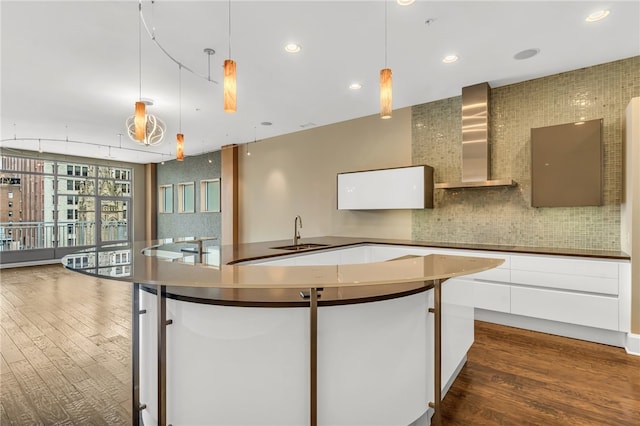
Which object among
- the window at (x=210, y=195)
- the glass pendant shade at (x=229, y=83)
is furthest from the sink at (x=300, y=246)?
the window at (x=210, y=195)

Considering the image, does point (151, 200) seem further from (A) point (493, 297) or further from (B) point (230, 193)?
(A) point (493, 297)

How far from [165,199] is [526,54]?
32.0 ft

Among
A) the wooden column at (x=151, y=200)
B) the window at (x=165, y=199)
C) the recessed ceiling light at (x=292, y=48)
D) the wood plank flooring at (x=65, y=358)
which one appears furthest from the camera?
the wooden column at (x=151, y=200)

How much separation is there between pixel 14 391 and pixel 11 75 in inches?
145

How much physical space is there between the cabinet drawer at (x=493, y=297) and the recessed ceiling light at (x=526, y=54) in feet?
8.17

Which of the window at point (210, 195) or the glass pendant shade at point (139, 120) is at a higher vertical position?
the glass pendant shade at point (139, 120)

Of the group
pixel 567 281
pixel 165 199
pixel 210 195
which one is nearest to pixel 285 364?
pixel 567 281

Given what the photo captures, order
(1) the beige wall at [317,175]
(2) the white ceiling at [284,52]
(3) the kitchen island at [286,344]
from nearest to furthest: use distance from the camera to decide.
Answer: (3) the kitchen island at [286,344], (2) the white ceiling at [284,52], (1) the beige wall at [317,175]

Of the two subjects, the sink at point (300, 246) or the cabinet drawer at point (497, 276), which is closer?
the cabinet drawer at point (497, 276)

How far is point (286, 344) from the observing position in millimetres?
1496

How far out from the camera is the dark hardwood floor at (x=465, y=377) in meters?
2.06

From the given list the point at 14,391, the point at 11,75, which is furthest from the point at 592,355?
the point at 11,75

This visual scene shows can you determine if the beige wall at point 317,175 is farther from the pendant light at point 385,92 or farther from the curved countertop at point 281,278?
the curved countertop at point 281,278

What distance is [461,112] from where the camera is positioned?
4.52 meters
